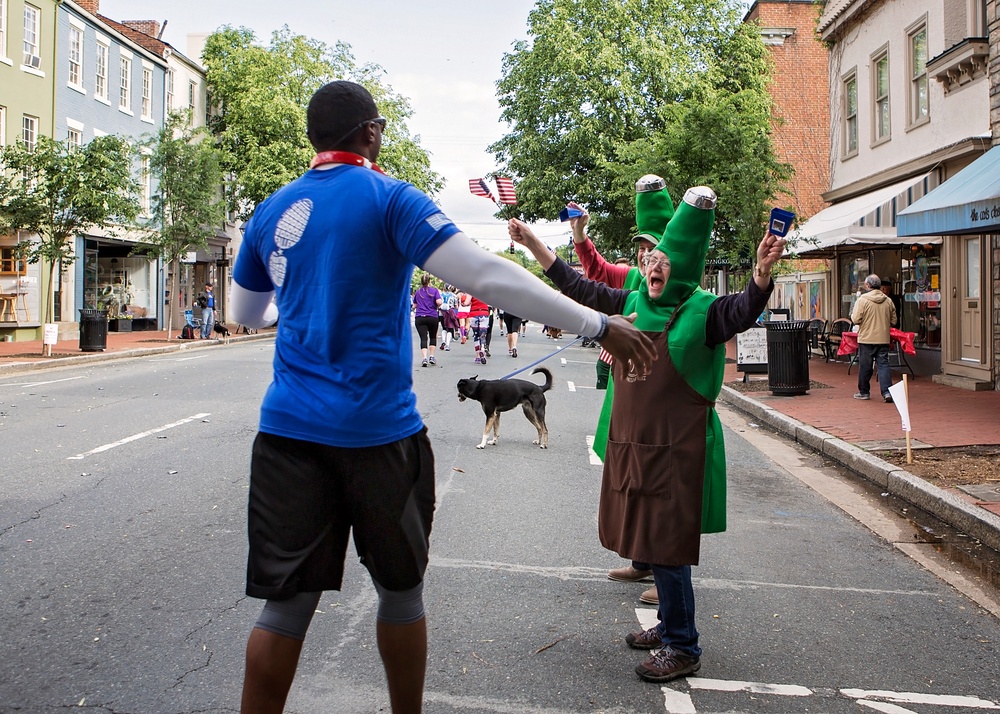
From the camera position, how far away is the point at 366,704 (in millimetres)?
3295

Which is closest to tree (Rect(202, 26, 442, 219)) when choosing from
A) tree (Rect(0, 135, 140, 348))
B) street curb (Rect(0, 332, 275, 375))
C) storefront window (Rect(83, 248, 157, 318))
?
storefront window (Rect(83, 248, 157, 318))

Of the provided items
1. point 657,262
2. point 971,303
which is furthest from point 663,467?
point 971,303

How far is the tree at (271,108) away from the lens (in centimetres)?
3853

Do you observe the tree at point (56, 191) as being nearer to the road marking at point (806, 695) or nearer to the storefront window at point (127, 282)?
the storefront window at point (127, 282)

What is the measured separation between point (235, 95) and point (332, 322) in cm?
4166

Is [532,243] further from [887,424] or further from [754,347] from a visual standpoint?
[754,347]

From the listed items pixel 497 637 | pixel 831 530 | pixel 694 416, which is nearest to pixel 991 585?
pixel 831 530

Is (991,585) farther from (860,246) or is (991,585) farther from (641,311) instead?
(860,246)

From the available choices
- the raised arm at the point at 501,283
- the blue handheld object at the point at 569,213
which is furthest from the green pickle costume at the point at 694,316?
the raised arm at the point at 501,283

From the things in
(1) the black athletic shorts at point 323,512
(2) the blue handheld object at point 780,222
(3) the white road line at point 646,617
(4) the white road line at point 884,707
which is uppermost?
(2) the blue handheld object at point 780,222

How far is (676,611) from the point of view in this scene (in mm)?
3664

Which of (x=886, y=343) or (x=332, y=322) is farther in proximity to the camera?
(x=886, y=343)

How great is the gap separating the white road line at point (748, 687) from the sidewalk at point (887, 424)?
295 cm

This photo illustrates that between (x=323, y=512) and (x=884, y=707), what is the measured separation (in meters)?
2.24
